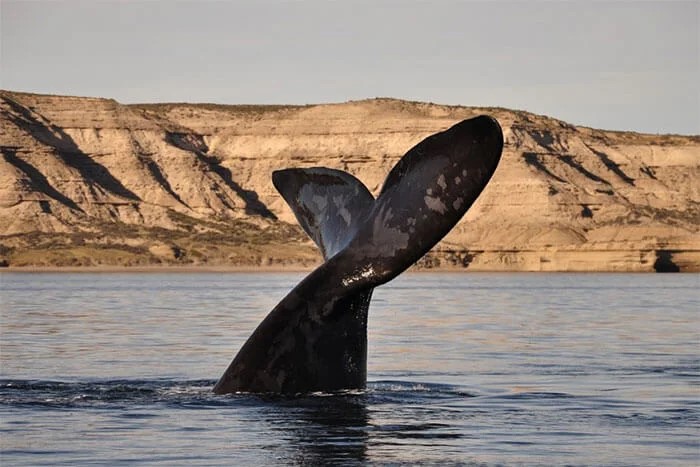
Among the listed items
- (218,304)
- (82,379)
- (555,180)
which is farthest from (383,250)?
(555,180)

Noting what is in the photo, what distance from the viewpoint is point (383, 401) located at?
1727cm

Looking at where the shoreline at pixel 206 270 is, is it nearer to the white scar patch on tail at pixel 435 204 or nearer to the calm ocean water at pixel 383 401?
the calm ocean water at pixel 383 401

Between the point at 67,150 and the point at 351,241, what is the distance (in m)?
146

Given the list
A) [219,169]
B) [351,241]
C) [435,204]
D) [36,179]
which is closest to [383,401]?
[351,241]

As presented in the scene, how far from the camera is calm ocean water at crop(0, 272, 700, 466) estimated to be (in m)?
13.5

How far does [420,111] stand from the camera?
566 ft

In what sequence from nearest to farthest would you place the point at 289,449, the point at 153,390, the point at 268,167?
the point at 289,449
the point at 153,390
the point at 268,167

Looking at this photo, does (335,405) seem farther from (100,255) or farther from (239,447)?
(100,255)

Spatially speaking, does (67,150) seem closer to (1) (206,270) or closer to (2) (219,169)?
(2) (219,169)

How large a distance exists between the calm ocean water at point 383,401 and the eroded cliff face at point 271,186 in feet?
300

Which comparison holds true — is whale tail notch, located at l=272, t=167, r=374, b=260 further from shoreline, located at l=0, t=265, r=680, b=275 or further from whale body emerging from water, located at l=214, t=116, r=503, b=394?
shoreline, located at l=0, t=265, r=680, b=275

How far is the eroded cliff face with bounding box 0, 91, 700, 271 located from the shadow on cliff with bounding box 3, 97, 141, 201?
0.20 metres

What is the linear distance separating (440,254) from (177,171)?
1572 inches

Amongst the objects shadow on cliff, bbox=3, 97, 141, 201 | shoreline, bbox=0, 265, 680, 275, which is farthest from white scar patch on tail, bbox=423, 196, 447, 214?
shadow on cliff, bbox=3, 97, 141, 201
